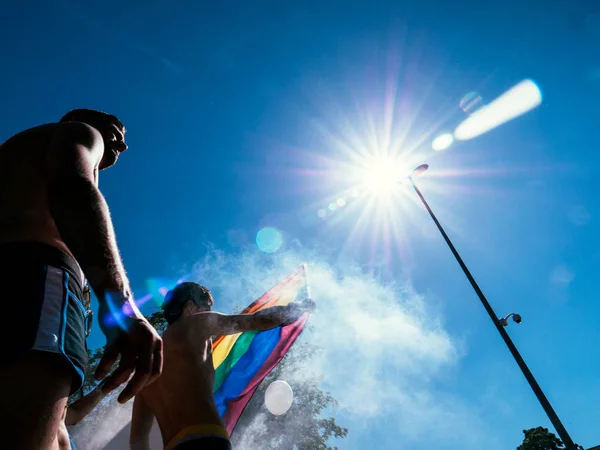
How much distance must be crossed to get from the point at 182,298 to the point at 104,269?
6.86 ft

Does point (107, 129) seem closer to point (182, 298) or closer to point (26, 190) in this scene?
point (26, 190)

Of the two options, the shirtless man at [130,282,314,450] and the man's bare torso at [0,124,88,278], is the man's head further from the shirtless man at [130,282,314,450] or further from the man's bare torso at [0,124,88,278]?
the shirtless man at [130,282,314,450]

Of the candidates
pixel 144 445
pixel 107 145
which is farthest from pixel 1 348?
pixel 144 445

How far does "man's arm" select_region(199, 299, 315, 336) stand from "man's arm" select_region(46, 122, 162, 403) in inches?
65.3

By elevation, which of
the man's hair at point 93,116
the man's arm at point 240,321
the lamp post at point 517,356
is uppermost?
the lamp post at point 517,356

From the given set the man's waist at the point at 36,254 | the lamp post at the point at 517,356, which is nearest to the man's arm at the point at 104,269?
the man's waist at the point at 36,254

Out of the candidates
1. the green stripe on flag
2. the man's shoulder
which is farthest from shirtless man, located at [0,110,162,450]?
the green stripe on flag

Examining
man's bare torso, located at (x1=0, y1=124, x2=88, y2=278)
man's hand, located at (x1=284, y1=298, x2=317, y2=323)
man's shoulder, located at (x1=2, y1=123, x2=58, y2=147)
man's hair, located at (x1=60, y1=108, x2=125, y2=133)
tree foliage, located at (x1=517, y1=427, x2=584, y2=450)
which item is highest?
tree foliage, located at (x1=517, y1=427, x2=584, y2=450)

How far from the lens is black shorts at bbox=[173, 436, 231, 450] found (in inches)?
82.4

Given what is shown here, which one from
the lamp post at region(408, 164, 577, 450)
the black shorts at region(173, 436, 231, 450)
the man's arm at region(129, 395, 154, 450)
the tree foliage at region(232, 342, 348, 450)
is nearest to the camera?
the black shorts at region(173, 436, 231, 450)

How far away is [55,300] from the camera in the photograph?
114 centimetres

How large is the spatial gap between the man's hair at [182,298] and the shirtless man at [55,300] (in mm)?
1768

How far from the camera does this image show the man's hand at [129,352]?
3.32 feet

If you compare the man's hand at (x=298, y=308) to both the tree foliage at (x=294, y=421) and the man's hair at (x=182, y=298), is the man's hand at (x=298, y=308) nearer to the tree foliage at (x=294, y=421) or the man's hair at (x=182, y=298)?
the man's hair at (x=182, y=298)
